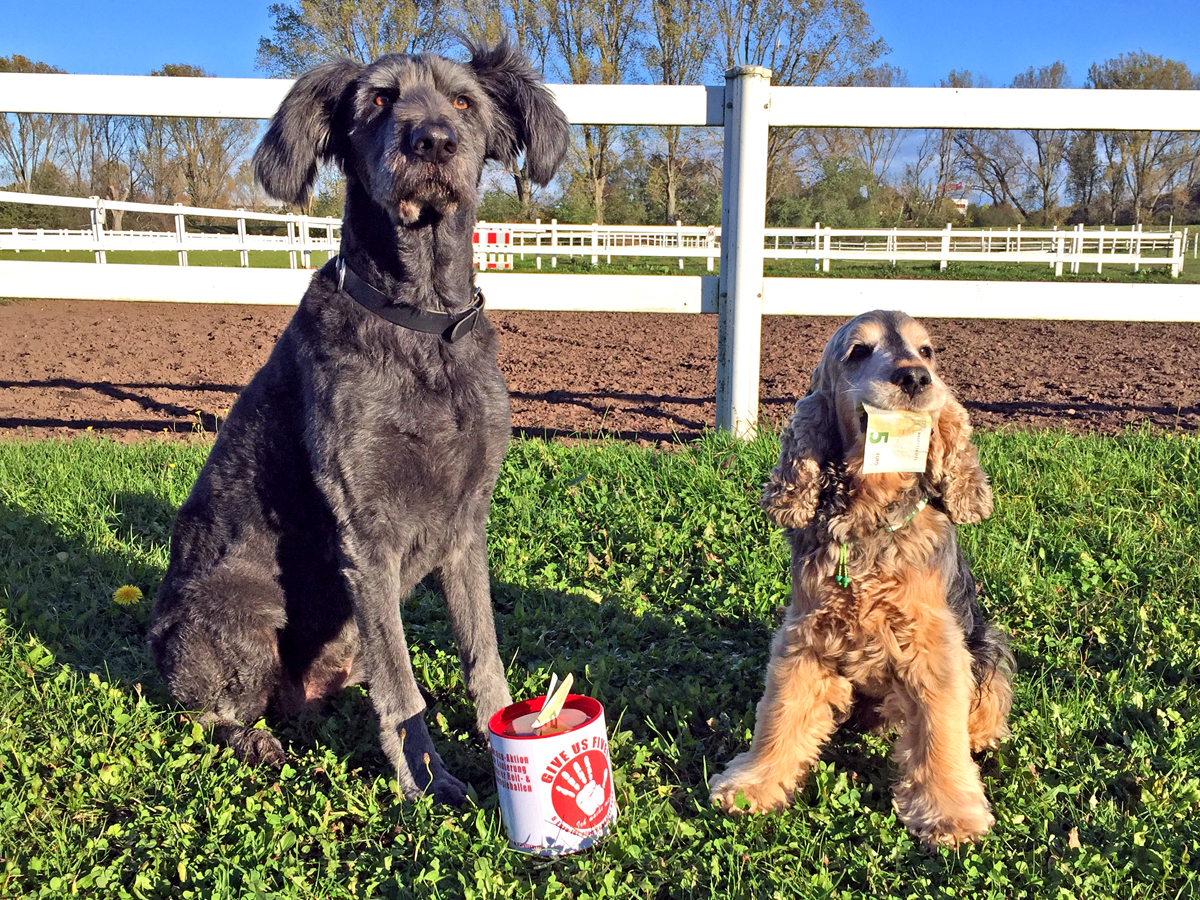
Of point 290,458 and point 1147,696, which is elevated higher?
point 290,458

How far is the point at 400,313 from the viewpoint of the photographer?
2.72 meters

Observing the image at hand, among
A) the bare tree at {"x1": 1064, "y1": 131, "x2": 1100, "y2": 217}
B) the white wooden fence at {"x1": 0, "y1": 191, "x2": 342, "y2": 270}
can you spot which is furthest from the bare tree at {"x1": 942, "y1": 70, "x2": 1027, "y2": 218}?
the white wooden fence at {"x1": 0, "y1": 191, "x2": 342, "y2": 270}

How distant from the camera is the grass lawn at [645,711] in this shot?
93.5 inches

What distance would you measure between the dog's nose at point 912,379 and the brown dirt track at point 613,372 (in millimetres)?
3381

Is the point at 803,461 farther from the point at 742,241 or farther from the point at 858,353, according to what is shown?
the point at 742,241

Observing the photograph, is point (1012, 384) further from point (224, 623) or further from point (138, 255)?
point (138, 255)

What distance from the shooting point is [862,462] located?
253cm

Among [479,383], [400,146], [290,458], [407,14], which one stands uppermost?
[407,14]

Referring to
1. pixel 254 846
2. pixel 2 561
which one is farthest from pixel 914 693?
pixel 2 561

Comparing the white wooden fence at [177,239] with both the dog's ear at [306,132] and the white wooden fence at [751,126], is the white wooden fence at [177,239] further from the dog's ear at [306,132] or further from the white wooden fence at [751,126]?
the dog's ear at [306,132]

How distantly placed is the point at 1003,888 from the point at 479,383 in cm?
207

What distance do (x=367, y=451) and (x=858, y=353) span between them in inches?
59.6

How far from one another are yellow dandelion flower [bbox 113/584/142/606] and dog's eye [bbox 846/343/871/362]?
11.0 feet

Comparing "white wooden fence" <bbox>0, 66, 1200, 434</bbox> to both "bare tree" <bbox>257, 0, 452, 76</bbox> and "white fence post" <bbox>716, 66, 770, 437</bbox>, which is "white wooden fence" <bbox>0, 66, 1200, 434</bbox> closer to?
"white fence post" <bbox>716, 66, 770, 437</bbox>
